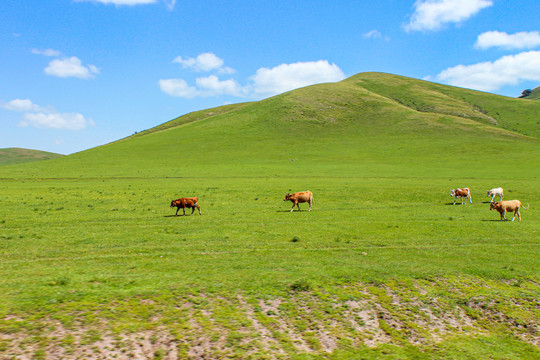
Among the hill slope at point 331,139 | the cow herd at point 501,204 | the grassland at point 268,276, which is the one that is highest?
the hill slope at point 331,139

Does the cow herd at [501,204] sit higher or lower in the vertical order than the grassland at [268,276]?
higher

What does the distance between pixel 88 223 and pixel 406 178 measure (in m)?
48.5

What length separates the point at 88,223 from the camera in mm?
25109

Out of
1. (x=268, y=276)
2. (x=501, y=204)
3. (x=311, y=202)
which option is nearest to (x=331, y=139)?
(x=311, y=202)

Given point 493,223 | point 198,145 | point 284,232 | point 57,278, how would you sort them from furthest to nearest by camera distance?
point 198,145
point 493,223
point 284,232
point 57,278

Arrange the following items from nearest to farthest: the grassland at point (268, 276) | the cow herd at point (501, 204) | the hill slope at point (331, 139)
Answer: the grassland at point (268, 276) < the cow herd at point (501, 204) < the hill slope at point (331, 139)

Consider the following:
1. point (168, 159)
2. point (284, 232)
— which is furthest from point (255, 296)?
point (168, 159)

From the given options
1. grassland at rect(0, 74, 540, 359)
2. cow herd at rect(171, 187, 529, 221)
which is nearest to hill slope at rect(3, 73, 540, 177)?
cow herd at rect(171, 187, 529, 221)

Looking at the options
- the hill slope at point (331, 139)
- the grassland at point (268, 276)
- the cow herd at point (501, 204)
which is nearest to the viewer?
the grassland at point (268, 276)

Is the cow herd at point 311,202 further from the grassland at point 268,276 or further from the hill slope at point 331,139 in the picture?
the hill slope at point 331,139

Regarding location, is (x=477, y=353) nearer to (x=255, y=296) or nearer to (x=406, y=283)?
(x=406, y=283)

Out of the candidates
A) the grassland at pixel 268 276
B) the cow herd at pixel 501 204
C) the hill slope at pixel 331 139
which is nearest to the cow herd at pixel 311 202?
the cow herd at pixel 501 204

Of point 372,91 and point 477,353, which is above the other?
point 372,91

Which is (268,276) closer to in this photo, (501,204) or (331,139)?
(501,204)
